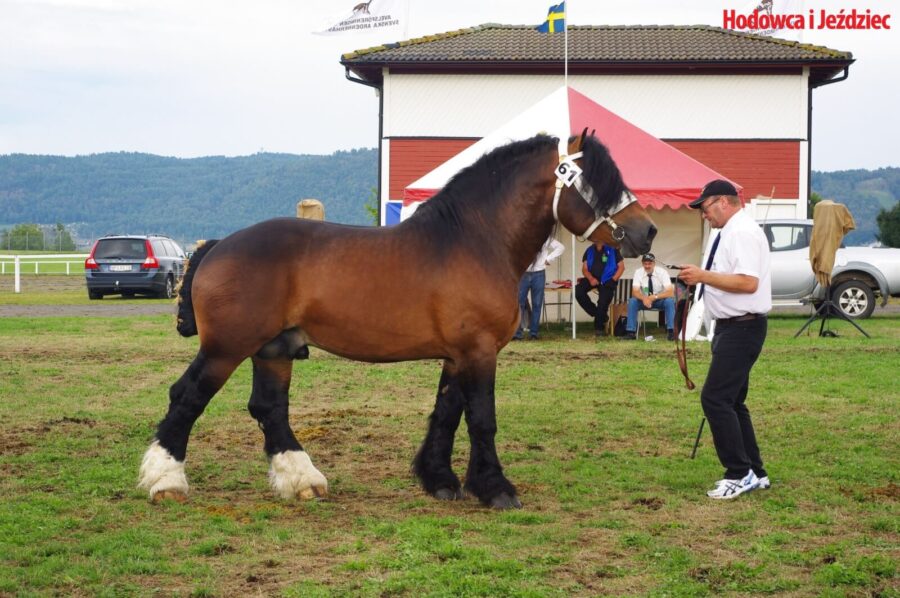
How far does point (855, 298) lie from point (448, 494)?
15957 millimetres

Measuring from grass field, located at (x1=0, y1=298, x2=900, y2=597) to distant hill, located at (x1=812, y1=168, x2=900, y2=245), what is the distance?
104 metres

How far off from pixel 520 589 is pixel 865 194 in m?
138

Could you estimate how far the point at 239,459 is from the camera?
7.79m

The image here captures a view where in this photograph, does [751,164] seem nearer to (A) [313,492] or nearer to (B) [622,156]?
(B) [622,156]

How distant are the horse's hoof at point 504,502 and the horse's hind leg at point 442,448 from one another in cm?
38

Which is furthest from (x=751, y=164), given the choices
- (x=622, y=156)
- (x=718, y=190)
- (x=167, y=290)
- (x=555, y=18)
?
(x=718, y=190)

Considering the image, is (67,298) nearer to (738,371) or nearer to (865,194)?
(738,371)

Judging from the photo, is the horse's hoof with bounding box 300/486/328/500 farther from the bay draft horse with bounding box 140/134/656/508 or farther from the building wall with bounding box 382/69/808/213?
the building wall with bounding box 382/69/808/213

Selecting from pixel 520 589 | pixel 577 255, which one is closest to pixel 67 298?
pixel 577 255

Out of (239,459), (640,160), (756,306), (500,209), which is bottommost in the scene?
(239,459)

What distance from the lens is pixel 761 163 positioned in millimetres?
27359

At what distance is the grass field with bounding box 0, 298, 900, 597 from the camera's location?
491 centimetres

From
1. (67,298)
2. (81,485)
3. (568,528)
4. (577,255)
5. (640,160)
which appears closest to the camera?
(568,528)

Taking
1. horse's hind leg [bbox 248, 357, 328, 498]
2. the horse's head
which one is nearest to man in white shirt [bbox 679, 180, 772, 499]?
the horse's head
